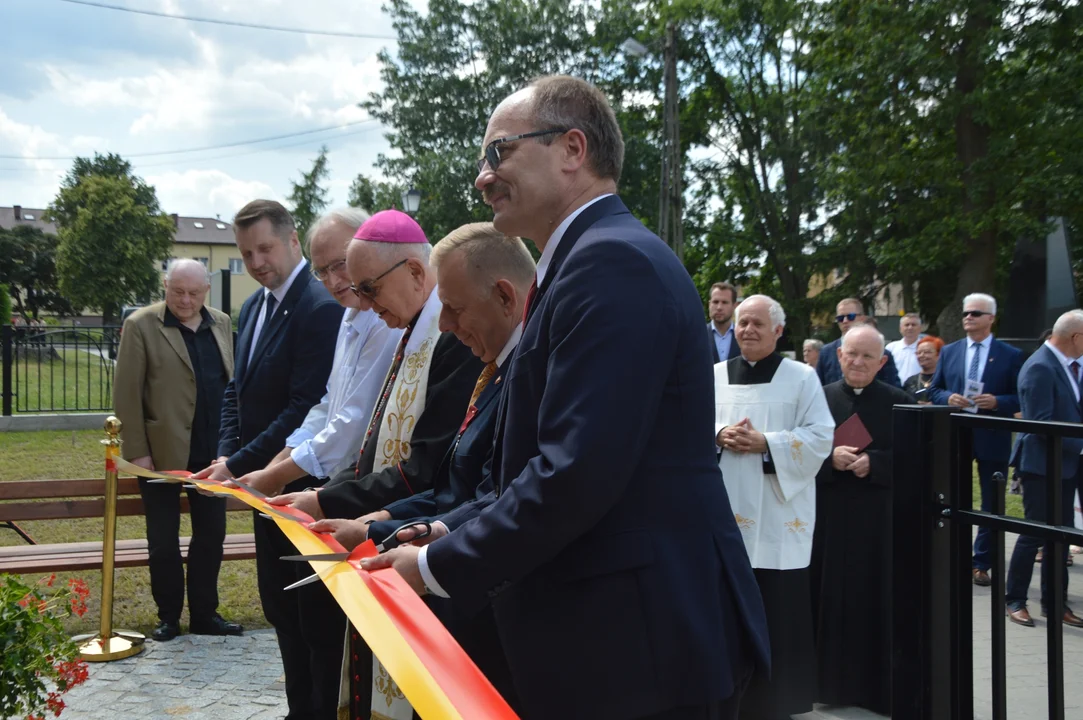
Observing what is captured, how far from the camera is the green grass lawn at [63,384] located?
51.5 ft

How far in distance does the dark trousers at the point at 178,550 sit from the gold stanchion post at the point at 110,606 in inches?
11.4

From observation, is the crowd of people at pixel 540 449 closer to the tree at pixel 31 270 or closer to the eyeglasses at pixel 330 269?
the eyeglasses at pixel 330 269

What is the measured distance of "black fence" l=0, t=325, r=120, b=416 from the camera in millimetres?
15133

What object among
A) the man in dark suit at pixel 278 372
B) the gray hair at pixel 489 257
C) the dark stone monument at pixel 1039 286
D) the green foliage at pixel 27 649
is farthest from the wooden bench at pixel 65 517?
the dark stone monument at pixel 1039 286

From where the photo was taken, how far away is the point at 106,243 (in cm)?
5409

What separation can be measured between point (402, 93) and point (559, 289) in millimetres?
37731

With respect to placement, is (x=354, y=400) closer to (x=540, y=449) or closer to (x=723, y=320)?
(x=540, y=449)

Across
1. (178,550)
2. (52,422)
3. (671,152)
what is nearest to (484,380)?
(178,550)

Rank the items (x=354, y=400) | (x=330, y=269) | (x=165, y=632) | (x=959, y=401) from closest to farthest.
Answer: (x=354, y=400), (x=330, y=269), (x=165, y=632), (x=959, y=401)

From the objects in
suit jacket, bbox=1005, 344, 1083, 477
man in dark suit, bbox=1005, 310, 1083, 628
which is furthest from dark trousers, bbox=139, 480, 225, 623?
suit jacket, bbox=1005, 344, 1083, 477

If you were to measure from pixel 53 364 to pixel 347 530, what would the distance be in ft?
51.0

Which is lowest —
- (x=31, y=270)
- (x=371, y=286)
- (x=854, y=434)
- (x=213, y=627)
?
(x=213, y=627)

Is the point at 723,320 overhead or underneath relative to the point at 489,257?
overhead

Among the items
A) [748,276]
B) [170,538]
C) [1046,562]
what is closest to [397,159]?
[748,276]
